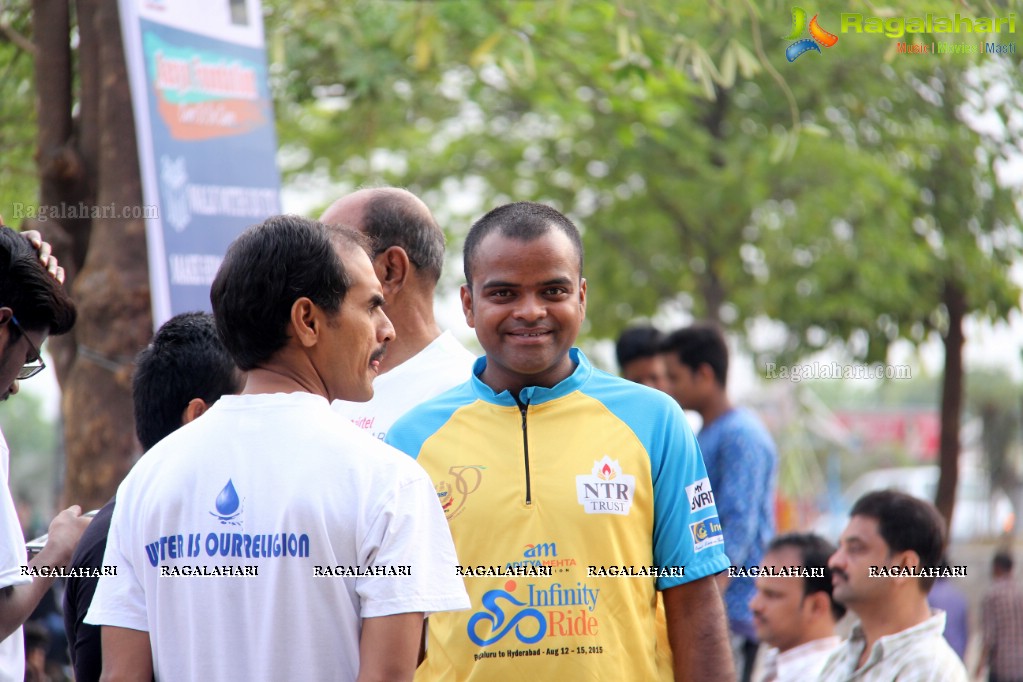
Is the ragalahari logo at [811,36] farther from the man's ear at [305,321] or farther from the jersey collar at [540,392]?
the man's ear at [305,321]

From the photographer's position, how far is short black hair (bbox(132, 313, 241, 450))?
2973mm

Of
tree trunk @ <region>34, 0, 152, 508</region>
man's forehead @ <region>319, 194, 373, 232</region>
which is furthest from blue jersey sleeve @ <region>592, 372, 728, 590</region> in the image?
tree trunk @ <region>34, 0, 152, 508</region>

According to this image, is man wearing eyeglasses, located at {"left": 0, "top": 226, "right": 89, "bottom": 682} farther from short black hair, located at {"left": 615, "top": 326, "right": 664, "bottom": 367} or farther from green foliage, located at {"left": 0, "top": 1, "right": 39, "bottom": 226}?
green foliage, located at {"left": 0, "top": 1, "right": 39, "bottom": 226}

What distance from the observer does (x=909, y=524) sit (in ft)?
14.3

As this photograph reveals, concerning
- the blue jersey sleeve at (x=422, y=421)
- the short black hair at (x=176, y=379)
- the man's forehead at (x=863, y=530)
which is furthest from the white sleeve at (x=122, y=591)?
the man's forehead at (x=863, y=530)

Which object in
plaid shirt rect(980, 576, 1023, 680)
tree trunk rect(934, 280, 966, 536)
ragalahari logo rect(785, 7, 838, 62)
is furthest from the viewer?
tree trunk rect(934, 280, 966, 536)

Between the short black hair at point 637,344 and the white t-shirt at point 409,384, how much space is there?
116 inches

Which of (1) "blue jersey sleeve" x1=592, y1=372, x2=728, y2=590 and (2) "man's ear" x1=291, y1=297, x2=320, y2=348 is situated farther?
(1) "blue jersey sleeve" x1=592, y1=372, x2=728, y2=590

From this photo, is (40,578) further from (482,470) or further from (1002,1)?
(1002,1)

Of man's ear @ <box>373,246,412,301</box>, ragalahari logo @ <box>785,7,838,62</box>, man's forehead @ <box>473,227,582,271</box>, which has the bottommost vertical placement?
man's forehead @ <box>473,227,582,271</box>

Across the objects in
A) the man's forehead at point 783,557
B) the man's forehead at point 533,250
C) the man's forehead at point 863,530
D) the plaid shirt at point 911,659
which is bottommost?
the plaid shirt at point 911,659

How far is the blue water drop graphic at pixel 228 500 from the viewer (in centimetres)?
216

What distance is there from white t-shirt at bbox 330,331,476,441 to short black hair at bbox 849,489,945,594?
1.80m

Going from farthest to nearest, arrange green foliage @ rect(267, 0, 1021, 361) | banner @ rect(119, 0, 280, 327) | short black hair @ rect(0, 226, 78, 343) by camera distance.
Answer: green foliage @ rect(267, 0, 1021, 361)
banner @ rect(119, 0, 280, 327)
short black hair @ rect(0, 226, 78, 343)
